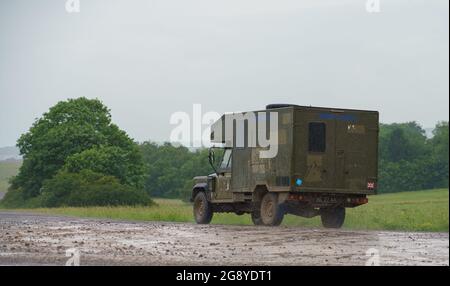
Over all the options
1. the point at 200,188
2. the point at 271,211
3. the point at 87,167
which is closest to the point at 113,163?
the point at 87,167

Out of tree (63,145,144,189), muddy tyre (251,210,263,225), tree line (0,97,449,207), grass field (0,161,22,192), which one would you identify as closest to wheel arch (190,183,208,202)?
muddy tyre (251,210,263,225)

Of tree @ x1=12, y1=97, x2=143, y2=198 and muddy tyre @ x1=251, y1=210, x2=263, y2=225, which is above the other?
tree @ x1=12, y1=97, x2=143, y2=198

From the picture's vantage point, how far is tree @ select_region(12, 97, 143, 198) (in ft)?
264

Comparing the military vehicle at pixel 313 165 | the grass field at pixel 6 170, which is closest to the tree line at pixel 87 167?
the military vehicle at pixel 313 165

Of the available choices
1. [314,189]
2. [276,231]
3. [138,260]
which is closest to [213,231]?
[276,231]

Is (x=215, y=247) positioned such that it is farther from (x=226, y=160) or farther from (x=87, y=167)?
(x=87, y=167)

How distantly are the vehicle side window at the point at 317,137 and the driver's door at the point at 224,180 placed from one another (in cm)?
365

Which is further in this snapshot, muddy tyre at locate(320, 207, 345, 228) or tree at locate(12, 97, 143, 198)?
tree at locate(12, 97, 143, 198)

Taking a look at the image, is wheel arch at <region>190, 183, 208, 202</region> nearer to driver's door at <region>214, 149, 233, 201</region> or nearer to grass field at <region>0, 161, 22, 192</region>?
driver's door at <region>214, 149, 233, 201</region>

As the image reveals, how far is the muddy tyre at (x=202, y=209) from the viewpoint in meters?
32.9

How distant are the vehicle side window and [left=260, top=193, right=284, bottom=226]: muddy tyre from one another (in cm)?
179

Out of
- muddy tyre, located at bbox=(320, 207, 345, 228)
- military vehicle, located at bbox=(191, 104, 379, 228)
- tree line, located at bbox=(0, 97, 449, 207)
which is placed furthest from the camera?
tree line, located at bbox=(0, 97, 449, 207)

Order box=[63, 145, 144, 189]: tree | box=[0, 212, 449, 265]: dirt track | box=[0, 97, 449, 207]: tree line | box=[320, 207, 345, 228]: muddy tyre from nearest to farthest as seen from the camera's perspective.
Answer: box=[0, 212, 449, 265]: dirt track → box=[320, 207, 345, 228]: muddy tyre → box=[0, 97, 449, 207]: tree line → box=[63, 145, 144, 189]: tree

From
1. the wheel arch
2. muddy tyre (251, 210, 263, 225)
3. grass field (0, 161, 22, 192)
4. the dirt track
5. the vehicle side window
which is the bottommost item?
the dirt track
